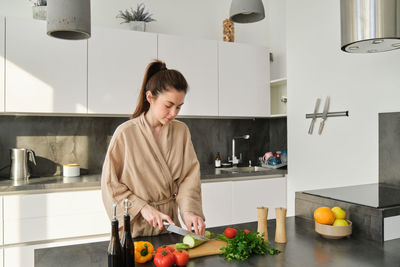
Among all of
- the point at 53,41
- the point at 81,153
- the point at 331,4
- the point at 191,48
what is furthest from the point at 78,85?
the point at 331,4

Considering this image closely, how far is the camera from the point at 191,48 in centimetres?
359

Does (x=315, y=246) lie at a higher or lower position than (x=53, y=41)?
lower

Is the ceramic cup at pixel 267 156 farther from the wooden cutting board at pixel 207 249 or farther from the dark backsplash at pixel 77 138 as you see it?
the wooden cutting board at pixel 207 249

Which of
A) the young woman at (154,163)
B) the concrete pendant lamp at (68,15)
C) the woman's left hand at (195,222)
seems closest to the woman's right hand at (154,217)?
the young woman at (154,163)

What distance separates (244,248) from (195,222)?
1.10ft

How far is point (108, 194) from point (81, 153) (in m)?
1.97

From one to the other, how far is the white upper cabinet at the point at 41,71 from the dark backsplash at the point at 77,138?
15.4 inches

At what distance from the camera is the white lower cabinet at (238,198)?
11.1 ft

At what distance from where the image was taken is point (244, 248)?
1.34 meters

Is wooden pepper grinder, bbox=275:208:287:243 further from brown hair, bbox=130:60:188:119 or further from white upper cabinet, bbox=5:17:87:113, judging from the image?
white upper cabinet, bbox=5:17:87:113

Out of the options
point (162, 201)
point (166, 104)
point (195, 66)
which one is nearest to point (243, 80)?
point (195, 66)

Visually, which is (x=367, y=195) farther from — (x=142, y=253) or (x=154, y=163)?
(x=142, y=253)

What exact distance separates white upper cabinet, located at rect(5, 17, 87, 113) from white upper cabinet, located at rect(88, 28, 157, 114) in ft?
0.27

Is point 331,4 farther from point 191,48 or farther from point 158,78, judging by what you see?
point 158,78
